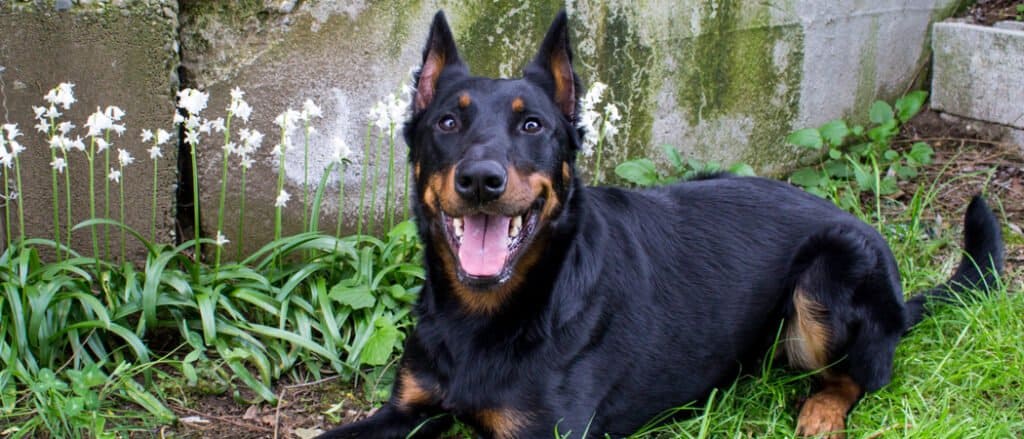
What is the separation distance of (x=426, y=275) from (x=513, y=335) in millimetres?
378

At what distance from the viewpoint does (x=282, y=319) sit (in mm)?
4031

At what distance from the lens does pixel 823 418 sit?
142 inches

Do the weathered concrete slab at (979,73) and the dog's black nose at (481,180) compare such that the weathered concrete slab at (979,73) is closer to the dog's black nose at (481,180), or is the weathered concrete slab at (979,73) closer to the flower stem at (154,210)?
the dog's black nose at (481,180)

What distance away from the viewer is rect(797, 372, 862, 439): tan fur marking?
11.7 ft

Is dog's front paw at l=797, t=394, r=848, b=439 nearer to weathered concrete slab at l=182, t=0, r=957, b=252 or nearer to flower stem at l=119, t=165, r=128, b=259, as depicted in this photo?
weathered concrete slab at l=182, t=0, r=957, b=252

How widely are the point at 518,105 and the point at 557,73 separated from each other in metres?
0.25

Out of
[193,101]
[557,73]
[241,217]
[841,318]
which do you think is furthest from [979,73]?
[193,101]

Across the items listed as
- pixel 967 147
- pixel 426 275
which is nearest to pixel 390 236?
pixel 426 275

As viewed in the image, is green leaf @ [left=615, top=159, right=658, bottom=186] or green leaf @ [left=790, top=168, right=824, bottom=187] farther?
green leaf @ [left=790, top=168, right=824, bottom=187]

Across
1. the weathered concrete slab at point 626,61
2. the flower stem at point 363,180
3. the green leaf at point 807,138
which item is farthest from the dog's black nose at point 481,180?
the green leaf at point 807,138

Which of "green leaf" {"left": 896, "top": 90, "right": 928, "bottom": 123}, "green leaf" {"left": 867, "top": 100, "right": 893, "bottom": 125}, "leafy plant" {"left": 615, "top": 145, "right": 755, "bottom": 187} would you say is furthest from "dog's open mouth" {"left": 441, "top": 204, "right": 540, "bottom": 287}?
"green leaf" {"left": 896, "top": 90, "right": 928, "bottom": 123}

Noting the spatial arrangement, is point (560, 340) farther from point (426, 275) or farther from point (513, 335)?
point (426, 275)

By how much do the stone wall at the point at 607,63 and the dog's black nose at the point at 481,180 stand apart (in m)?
1.68

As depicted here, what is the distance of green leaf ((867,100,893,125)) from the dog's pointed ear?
3277mm
